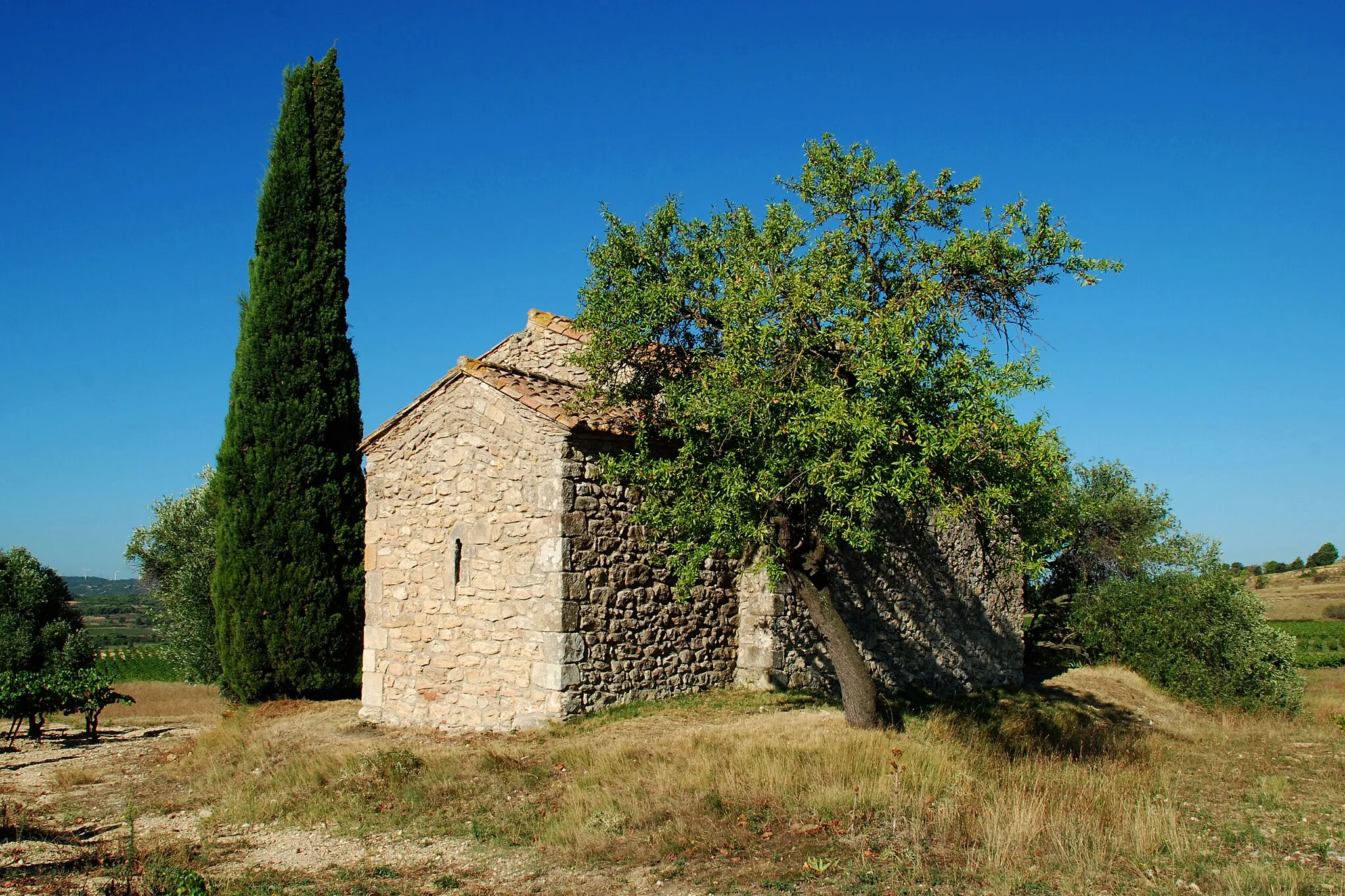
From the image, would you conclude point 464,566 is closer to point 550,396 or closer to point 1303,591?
point 550,396

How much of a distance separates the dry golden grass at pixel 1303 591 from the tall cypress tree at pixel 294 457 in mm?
48392

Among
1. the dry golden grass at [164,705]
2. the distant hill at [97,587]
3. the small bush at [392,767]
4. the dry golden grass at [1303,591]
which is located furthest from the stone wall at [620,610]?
the distant hill at [97,587]

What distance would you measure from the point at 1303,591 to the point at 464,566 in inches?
2701

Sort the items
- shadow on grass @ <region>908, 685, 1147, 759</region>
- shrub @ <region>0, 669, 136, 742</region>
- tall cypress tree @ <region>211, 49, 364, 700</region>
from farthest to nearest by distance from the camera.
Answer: tall cypress tree @ <region>211, 49, 364, 700</region>
shrub @ <region>0, 669, 136, 742</region>
shadow on grass @ <region>908, 685, 1147, 759</region>

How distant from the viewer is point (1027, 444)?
9570 mm

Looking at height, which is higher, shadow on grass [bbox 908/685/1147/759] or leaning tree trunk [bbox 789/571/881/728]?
leaning tree trunk [bbox 789/571/881/728]

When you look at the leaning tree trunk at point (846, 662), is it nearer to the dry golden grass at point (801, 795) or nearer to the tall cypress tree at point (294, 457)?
the dry golden grass at point (801, 795)

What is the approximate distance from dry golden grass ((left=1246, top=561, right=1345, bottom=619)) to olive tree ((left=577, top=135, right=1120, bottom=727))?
46.7 metres

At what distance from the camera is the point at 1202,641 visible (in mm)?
20531

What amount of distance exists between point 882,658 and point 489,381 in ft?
29.3

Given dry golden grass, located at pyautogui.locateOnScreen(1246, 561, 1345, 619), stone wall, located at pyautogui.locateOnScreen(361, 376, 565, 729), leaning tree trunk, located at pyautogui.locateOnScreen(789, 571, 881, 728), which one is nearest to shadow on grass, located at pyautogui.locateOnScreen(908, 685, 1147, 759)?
leaning tree trunk, located at pyautogui.locateOnScreen(789, 571, 881, 728)

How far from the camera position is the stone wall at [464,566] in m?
11.9

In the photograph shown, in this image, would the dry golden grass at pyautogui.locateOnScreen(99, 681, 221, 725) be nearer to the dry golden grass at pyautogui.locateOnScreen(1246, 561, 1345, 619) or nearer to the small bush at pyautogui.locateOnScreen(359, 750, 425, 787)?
the small bush at pyautogui.locateOnScreen(359, 750, 425, 787)

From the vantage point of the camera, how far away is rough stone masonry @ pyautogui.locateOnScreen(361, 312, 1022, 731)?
38.9 feet
